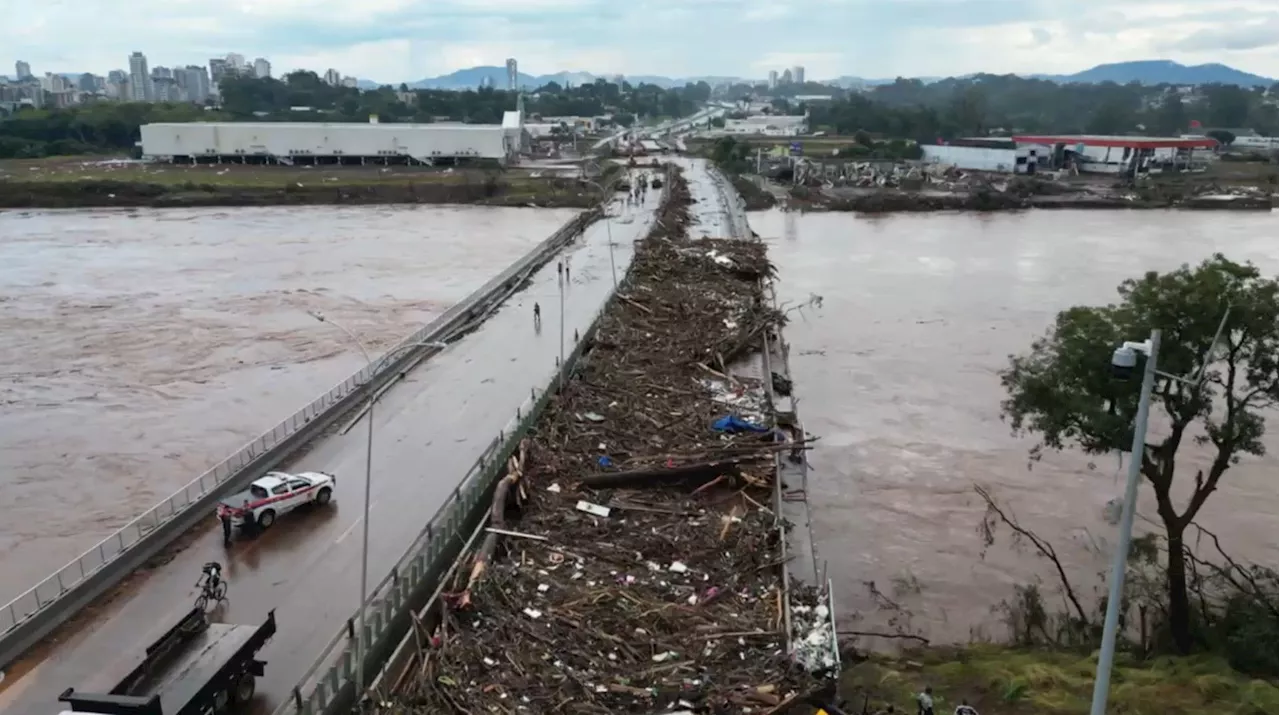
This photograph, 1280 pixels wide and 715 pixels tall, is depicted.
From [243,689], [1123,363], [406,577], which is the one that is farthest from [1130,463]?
[243,689]

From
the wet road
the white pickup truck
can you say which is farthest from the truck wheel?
the white pickup truck

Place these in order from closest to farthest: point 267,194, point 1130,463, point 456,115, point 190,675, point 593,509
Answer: point 1130,463 → point 190,675 → point 593,509 → point 267,194 → point 456,115

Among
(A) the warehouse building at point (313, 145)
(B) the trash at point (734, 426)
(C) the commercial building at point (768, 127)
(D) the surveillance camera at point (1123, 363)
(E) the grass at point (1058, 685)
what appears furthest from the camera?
(C) the commercial building at point (768, 127)

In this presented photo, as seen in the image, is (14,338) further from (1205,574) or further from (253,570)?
(1205,574)

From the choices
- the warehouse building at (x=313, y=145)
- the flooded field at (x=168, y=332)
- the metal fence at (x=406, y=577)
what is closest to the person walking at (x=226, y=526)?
the metal fence at (x=406, y=577)

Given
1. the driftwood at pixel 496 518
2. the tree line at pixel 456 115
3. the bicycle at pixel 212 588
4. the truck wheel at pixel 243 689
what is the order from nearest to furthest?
the truck wheel at pixel 243 689
the driftwood at pixel 496 518
the bicycle at pixel 212 588
the tree line at pixel 456 115

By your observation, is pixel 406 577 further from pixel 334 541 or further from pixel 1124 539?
pixel 1124 539

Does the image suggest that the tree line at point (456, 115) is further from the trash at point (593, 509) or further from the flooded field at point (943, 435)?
the trash at point (593, 509)
